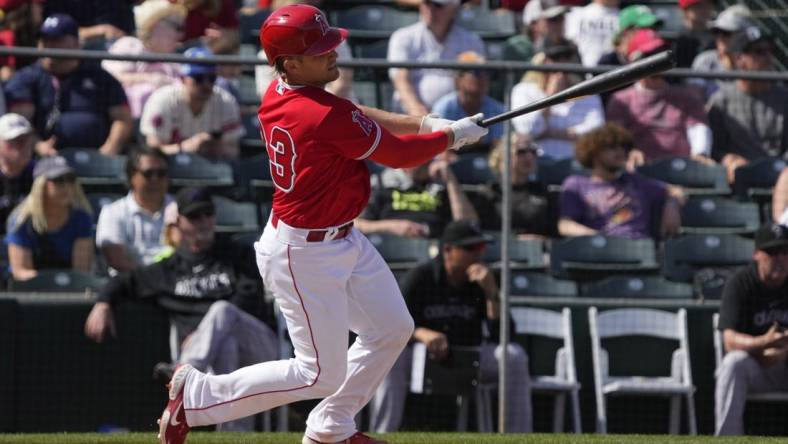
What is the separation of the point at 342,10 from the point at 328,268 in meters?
7.32

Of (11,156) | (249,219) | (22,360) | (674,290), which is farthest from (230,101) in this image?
(674,290)

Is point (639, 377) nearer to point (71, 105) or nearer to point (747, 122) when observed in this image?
point (747, 122)

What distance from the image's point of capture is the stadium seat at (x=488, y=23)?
1184cm

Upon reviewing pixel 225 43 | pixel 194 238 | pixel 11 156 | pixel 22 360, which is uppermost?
pixel 225 43

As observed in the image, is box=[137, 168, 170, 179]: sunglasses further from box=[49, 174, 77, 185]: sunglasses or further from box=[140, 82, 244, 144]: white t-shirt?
box=[140, 82, 244, 144]: white t-shirt

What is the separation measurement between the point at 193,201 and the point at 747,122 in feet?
12.6

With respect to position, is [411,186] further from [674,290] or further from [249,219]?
[674,290]

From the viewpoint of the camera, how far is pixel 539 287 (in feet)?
27.0

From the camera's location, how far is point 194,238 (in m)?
7.83

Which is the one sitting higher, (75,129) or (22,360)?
(75,129)

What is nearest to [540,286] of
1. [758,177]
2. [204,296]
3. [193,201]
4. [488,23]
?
[758,177]

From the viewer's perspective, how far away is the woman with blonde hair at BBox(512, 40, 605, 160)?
9.23 meters

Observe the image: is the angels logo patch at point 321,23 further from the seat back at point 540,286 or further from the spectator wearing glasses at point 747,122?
the spectator wearing glasses at point 747,122

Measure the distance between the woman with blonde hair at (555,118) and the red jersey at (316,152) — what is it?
4.31 m
